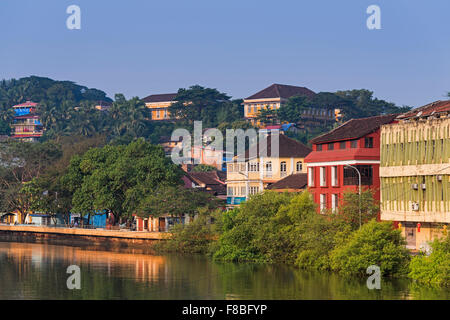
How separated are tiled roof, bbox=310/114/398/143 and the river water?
1557 cm

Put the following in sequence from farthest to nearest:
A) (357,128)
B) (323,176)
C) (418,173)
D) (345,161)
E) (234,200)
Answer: (234,200) < (323,176) < (357,128) < (345,161) < (418,173)

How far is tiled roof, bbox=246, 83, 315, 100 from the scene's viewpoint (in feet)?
631

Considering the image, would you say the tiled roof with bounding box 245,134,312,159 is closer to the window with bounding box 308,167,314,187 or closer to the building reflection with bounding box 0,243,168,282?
the window with bounding box 308,167,314,187

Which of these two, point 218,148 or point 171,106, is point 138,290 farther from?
point 171,106

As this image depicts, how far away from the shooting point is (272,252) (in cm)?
6644

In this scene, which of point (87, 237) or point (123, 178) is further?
point (87, 237)

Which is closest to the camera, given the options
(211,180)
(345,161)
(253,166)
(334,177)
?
(345,161)

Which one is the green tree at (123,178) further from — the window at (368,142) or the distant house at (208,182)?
the window at (368,142)

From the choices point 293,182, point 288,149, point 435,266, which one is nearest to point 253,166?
point 288,149

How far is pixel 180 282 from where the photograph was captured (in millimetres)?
55969

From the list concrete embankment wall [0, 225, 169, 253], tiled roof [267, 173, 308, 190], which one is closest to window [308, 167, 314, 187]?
tiled roof [267, 173, 308, 190]

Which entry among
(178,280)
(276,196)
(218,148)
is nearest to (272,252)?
(276,196)

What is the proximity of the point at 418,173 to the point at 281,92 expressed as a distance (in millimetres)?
134025

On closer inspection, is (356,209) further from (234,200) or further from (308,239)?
(234,200)
